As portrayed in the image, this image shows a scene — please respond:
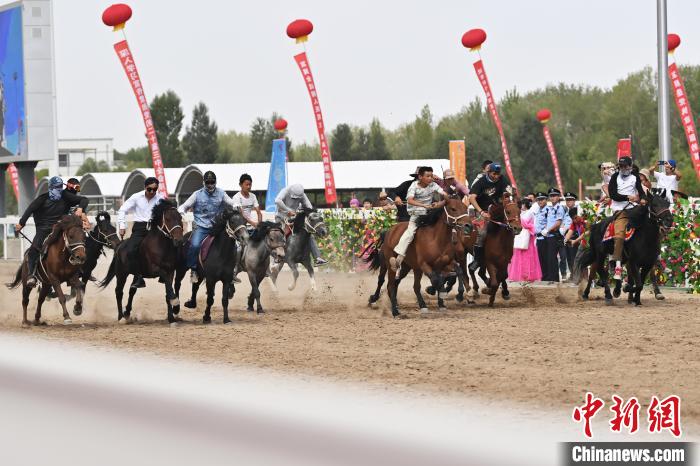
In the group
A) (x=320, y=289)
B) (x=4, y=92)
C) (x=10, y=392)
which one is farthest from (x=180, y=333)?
(x=4, y=92)

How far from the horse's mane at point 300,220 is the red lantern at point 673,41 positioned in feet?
49.4

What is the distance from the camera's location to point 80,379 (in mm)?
13266

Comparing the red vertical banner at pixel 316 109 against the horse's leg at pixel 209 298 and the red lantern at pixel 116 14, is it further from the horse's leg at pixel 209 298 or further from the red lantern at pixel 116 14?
the horse's leg at pixel 209 298

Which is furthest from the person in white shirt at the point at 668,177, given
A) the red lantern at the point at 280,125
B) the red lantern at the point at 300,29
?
the red lantern at the point at 280,125

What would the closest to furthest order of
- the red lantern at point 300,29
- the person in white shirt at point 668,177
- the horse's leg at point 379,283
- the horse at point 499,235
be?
the horse at point 499,235 < the horse's leg at point 379,283 < the person in white shirt at point 668,177 < the red lantern at point 300,29

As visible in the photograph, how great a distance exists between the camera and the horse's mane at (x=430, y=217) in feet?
65.8

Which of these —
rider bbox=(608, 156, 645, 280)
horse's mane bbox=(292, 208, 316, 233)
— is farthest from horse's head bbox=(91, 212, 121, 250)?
rider bbox=(608, 156, 645, 280)

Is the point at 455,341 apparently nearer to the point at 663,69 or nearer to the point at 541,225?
the point at 541,225

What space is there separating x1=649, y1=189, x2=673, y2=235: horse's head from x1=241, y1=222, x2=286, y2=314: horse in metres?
5.75

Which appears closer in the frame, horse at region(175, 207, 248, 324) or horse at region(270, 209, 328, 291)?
horse at region(175, 207, 248, 324)

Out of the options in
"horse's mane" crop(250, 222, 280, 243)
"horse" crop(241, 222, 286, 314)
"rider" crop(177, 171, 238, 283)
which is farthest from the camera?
"horse's mane" crop(250, 222, 280, 243)

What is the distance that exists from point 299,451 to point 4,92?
4426cm

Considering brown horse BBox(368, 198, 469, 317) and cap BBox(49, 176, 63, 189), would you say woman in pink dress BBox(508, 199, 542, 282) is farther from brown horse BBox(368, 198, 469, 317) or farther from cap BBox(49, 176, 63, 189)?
cap BBox(49, 176, 63, 189)

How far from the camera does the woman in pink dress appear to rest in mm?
27344
